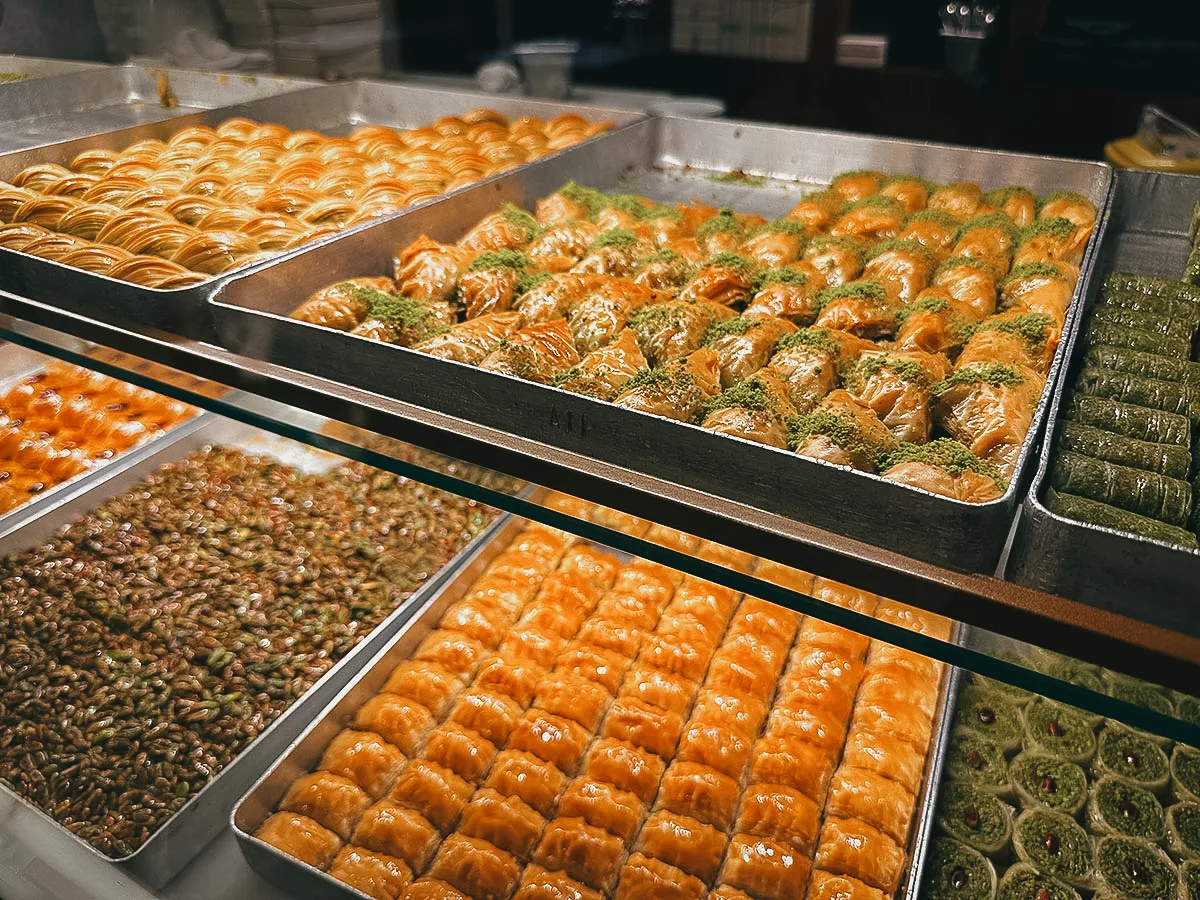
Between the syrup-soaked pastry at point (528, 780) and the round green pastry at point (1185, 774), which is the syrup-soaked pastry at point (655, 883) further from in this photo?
the round green pastry at point (1185, 774)

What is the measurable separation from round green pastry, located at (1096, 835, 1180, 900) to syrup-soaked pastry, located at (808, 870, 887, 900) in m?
0.57

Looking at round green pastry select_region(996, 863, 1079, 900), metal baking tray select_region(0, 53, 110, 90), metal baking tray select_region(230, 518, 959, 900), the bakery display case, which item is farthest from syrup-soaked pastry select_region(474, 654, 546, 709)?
metal baking tray select_region(0, 53, 110, 90)

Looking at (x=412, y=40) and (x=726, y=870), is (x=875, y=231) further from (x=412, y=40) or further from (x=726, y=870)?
(x=412, y=40)

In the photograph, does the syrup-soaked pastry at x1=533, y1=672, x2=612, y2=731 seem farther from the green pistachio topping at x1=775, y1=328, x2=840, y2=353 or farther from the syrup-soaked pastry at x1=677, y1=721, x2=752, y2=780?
the green pistachio topping at x1=775, y1=328, x2=840, y2=353

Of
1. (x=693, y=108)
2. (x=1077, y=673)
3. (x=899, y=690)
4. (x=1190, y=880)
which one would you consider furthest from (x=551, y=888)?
(x=693, y=108)

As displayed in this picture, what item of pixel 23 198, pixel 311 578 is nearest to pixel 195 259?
pixel 23 198

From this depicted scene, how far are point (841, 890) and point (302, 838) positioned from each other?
4.02 feet

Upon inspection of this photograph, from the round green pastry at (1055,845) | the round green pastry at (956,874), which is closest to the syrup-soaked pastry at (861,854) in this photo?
the round green pastry at (956,874)

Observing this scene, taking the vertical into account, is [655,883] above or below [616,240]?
below

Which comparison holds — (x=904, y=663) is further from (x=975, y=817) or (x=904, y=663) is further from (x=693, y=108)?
(x=693, y=108)

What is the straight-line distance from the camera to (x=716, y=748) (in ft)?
7.16

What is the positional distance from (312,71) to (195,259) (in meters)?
3.49

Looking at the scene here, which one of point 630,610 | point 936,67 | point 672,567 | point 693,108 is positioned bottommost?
point 630,610

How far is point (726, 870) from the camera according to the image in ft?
6.45
